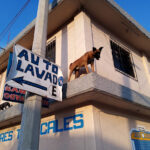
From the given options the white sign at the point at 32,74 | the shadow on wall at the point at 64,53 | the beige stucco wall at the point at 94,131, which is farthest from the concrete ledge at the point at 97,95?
the shadow on wall at the point at 64,53

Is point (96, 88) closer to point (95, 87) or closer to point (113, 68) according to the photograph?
point (95, 87)

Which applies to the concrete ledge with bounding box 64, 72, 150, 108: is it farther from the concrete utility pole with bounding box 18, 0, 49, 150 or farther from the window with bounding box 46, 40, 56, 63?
the window with bounding box 46, 40, 56, 63

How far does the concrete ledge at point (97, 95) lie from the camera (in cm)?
354

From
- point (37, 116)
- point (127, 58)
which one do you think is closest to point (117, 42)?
point (127, 58)

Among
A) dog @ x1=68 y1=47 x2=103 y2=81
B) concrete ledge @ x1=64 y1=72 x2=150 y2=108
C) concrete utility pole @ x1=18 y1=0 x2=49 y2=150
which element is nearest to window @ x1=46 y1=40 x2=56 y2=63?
dog @ x1=68 y1=47 x2=103 y2=81

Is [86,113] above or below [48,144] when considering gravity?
above

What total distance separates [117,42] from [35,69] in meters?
5.06

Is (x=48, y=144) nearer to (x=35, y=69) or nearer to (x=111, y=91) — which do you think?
(x=111, y=91)

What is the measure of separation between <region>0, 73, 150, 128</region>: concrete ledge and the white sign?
0.74 meters

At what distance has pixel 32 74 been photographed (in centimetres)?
269

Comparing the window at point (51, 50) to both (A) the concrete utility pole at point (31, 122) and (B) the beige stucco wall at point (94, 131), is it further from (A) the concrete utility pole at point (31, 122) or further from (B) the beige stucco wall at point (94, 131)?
(A) the concrete utility pole at point (31, 122)

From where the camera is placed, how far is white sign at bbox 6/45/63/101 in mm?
2496

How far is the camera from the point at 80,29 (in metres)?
5.09

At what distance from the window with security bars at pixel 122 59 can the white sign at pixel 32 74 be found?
409 centimetres
